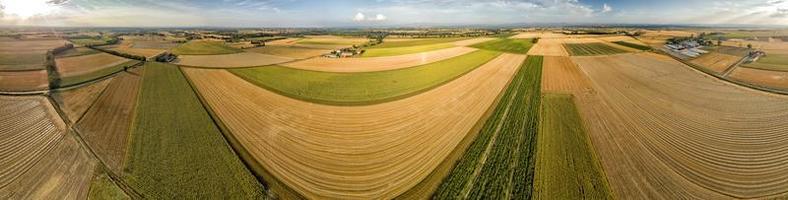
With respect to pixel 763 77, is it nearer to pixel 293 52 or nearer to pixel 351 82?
pixel 351 82

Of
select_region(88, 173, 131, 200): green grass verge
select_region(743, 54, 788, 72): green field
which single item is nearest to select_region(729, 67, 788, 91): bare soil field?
select_region(743, 54, 788, 72): green field

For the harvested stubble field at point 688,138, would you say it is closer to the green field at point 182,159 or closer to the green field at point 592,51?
the green field at point 182,159

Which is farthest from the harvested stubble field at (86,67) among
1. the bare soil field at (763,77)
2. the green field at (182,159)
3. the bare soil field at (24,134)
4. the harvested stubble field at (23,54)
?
the bare soil field at (763,77)

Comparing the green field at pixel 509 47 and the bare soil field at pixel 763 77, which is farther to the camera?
the green field at pixel 509 47

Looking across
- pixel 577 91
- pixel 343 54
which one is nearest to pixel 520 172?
pixel 577 91

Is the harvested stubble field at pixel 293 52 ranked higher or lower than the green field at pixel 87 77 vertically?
higher

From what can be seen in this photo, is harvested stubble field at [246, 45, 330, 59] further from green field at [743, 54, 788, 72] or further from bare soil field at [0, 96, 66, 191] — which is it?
green field at [743, 54, 788, 72]

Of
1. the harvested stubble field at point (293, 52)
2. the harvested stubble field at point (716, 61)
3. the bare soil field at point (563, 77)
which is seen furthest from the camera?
the harvested stubble field at point (293, 52)
